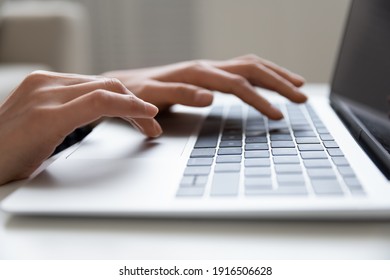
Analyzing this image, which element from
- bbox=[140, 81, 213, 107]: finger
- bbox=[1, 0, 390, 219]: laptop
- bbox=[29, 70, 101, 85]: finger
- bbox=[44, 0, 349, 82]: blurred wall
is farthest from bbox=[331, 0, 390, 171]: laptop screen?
bbox=[44, 0, 349, 82]: blurred wall

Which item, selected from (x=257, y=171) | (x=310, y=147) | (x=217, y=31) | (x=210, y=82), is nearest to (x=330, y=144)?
(x=310, y=147)

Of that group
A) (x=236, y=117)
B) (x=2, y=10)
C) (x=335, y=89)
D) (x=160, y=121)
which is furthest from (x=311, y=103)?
(x=2, y=10)

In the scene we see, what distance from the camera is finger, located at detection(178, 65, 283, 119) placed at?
685 millimetres

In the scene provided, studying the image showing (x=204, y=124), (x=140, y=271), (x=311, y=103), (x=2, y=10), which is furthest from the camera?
(x=2, y=10)

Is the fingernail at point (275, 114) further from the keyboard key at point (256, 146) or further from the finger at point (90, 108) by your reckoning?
the finger at point (90, 108)

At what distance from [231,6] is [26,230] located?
1898 mm

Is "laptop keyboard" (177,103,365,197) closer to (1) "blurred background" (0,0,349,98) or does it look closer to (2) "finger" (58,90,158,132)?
(2) "finger" (58,90,158,132)

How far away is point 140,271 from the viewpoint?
0.34 metres

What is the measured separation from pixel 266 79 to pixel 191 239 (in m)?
0.43

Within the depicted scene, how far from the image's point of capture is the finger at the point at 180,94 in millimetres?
667

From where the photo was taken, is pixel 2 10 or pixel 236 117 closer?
pixel 236 117

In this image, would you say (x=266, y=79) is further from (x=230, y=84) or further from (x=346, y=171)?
(x=346, y=171)

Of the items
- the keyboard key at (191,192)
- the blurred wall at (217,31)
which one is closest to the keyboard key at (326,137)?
the keyboard key at (191,192)

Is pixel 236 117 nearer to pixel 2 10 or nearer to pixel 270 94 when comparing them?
pixel 270 94
